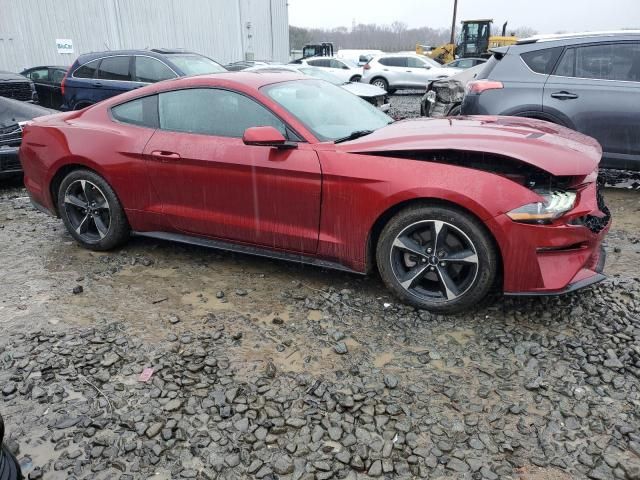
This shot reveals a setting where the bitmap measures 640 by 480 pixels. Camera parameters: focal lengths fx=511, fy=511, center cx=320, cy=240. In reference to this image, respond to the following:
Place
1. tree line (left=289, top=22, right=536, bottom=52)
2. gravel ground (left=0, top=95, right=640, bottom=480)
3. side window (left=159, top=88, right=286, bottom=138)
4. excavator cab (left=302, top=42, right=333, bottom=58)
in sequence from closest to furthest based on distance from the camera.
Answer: gravel ground (left=0, top=95, right=640, bottom=480), side window (left=159, top=88, right=286, bottom=138), excavator cab (left=302, top=42, right=333, bottom=58), tree line (left=289, top=22, right=536, bottom=52)

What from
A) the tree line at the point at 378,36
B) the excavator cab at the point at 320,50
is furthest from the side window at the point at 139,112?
the tree line at the point at 378,36

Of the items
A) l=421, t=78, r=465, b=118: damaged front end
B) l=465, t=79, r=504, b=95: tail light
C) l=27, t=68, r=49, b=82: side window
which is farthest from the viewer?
l=27, t=68, r=49, b=82: side window

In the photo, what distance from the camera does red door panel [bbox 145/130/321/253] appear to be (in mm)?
3389

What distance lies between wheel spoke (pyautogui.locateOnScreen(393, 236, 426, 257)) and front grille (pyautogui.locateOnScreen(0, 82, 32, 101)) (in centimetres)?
927

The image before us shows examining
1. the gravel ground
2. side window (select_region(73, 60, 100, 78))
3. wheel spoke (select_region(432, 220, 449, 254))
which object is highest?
side window (select_region(73, 60, 100, 78))

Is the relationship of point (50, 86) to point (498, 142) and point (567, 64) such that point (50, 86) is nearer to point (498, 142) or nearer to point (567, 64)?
point (567, 64)

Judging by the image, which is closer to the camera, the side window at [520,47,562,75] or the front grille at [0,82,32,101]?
the side window at [520,47,562,75]

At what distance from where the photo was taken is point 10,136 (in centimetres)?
661

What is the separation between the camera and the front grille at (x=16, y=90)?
9547 mm

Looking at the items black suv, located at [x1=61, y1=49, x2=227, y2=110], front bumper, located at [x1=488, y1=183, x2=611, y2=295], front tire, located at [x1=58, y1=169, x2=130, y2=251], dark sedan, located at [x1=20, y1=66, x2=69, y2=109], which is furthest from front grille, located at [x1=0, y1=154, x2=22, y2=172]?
dark sedan, located at [x1=20, y1=66, x2=69, y2=109]

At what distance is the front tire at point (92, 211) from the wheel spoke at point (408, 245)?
2321 millimetres

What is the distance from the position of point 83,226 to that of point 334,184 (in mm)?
2391

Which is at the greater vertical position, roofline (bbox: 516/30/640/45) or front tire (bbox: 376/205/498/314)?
roofline (bbox: 516/30/640/45)

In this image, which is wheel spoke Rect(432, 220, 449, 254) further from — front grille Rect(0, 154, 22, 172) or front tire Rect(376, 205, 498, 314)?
front grille Rect(0, 154, 22, 172)
